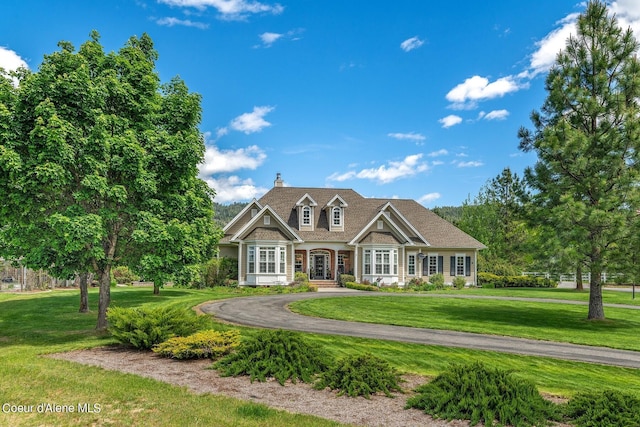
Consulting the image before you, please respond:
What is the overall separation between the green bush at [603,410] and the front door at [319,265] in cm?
3141

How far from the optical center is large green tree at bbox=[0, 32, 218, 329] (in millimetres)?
12406

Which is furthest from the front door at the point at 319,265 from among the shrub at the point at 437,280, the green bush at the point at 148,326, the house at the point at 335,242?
the green bush at the point at 148,326

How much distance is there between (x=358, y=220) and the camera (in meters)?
39.6

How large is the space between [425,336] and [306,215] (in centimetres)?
2443

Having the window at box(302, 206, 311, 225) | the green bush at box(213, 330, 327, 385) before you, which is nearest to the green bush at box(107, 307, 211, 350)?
the green bush at box(213, 330, 327, 385)

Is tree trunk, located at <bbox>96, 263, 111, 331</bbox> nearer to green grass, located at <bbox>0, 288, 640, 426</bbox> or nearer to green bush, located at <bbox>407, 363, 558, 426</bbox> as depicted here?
green grass, located at <bbox>0, 288, 640, 426</bbox>

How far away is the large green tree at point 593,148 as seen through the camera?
1728 cm

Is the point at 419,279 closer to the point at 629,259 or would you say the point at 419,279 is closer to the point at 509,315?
the point at 509,315

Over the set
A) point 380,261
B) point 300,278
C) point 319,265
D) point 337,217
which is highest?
point 337,217

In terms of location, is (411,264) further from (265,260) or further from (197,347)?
(197,347)

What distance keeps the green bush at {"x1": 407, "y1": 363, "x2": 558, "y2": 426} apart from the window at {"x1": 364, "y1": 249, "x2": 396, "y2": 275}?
27712 millimetres

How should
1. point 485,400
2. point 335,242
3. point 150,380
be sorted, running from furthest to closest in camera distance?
point 335,242 → point 150,380 → point 485,400

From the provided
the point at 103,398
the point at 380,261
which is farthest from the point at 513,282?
the point at 103,398

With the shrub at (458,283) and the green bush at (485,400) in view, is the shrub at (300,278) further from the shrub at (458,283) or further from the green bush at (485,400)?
the green bush at (485,400)
